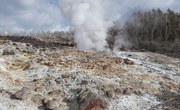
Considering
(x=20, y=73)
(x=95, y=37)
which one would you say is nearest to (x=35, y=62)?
→ (x=20, y=73)

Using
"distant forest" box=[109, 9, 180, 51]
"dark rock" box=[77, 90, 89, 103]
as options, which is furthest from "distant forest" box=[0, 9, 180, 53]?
"dark rock" box=[77, 90, 89, 103]

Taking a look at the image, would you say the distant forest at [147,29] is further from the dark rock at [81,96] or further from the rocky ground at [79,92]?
the dark rock at [81,96]

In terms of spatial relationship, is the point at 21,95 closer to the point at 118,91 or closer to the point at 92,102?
the point at 92,102

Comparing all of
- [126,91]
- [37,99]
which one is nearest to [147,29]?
[126,91]

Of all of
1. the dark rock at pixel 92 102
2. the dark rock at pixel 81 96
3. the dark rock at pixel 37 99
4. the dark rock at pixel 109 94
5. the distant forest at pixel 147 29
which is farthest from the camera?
the distant forest at pixel 147 29

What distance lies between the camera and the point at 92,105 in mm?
3205

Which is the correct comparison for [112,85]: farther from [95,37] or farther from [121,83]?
[95,37]

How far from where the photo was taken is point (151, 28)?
117 feet

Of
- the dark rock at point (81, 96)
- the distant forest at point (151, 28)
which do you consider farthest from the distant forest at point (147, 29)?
the dark rock at point (81, 96)

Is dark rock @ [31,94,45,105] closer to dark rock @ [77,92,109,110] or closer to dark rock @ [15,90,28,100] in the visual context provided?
dark rock @ [15,90,28,100]

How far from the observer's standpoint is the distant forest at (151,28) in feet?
99.8

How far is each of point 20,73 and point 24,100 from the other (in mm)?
2976

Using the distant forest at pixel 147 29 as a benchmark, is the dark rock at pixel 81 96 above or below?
below

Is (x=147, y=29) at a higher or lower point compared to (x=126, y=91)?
higher
